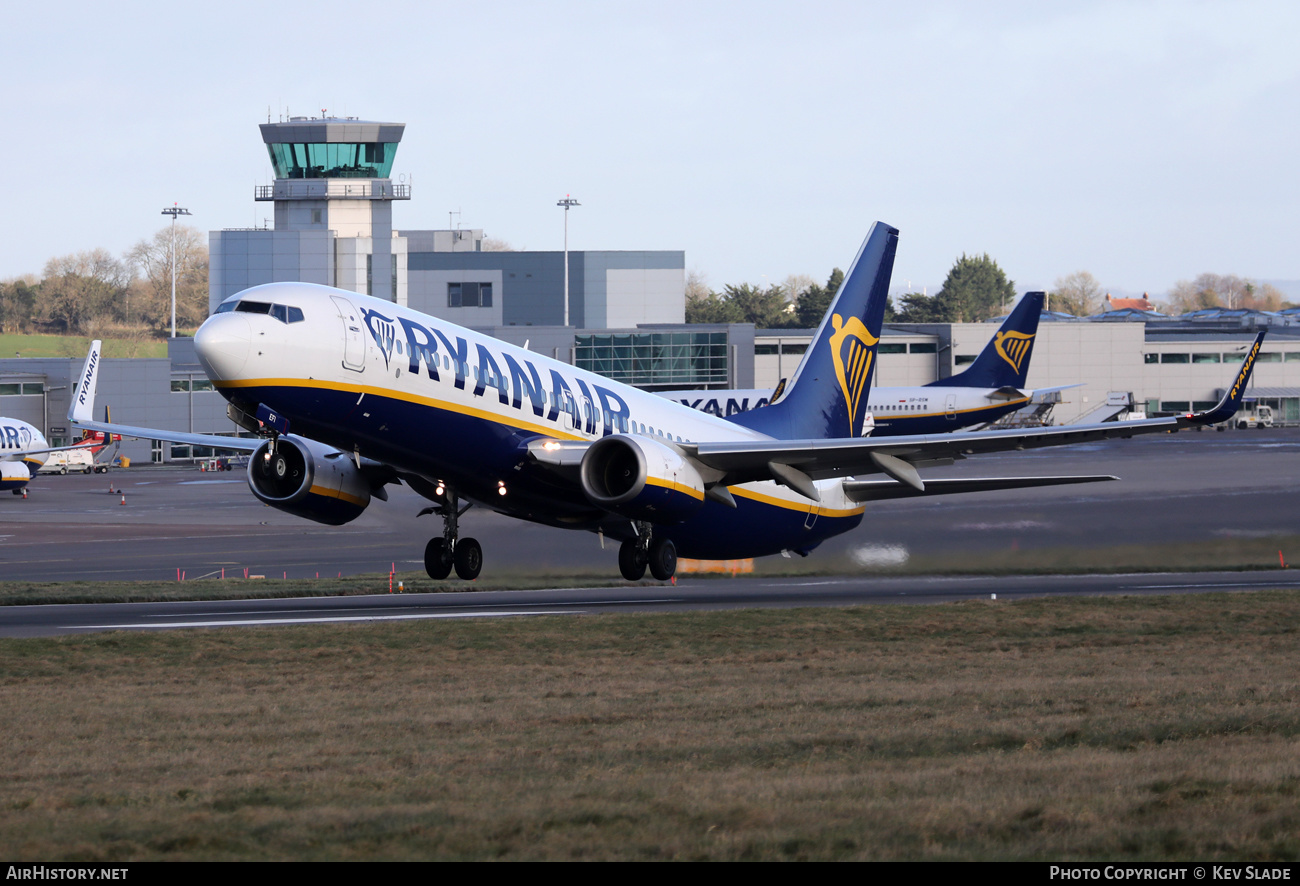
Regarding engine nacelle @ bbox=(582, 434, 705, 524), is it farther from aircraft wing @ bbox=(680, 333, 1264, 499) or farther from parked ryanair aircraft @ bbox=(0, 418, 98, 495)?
parked ryanair aircraft @ bbox=(0, 418, 98, 495)

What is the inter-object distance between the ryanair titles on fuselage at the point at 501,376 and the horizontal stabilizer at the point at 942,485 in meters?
9.33

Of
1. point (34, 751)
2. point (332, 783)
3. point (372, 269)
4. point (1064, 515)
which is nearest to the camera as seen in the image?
point (332, 783)

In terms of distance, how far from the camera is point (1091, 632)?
120 ft

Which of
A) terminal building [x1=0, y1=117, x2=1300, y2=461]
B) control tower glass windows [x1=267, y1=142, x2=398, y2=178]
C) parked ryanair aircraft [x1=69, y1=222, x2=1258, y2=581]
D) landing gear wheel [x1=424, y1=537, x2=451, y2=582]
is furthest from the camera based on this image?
control tower glass windows [x1=267, y1=142, x2=398, y2=178]

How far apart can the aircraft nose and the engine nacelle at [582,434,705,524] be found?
8599 mm

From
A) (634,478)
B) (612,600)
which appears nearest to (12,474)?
(612,600)

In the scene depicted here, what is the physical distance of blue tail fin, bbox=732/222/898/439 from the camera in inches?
1778

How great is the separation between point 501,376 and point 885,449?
10.2m

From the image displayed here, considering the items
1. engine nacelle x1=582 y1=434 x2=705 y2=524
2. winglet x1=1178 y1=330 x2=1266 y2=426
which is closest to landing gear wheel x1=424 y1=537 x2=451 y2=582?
engine nacelle x1=582 y1=434 x2=705 y2=524

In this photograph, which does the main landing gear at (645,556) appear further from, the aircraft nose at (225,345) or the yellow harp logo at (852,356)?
the yellow harp logo at (852,356)

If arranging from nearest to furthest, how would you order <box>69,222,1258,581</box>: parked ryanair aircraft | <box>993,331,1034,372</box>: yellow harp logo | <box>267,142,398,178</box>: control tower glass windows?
<box>69,222,1258,581</box>: parked ryanair aircraft → <box>993,331,1034,372</box>: yellow harp logo → <box>267,142,398,178</box>: control tower glass windows

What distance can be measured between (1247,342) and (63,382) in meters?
142
